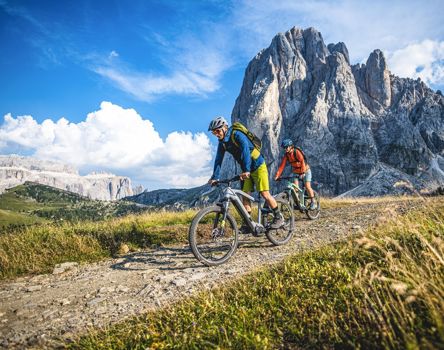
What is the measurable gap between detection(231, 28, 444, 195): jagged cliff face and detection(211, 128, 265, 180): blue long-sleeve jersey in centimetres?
12106

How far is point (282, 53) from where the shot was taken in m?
158

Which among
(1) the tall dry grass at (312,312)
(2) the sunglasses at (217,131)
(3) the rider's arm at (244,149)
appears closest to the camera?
(1) the tall dry grass at (312,312)

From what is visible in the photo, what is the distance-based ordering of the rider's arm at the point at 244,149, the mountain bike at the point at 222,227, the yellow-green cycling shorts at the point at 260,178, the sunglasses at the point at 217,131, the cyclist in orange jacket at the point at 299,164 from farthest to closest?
the cyclist in orange jacket at the point at 299,164 → the yellow-green cycling shorts at the point at 260,178 → the sunglasses at the point at 217,131 → the rider's arm at the point at 244,149 → the mountain bike at the point at 222,227

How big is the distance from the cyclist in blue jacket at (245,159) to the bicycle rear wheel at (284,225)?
0.96ft

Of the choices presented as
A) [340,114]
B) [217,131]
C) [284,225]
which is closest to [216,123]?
[217,131]

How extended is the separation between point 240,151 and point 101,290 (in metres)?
4.76

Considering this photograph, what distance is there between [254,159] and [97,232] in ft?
20.7

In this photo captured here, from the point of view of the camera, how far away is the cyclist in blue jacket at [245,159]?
771 cm

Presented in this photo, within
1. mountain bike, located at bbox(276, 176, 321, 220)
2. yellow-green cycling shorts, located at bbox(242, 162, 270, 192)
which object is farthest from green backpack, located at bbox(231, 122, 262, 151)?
mountain bike, located at bbox(276, 176, 321, 220)

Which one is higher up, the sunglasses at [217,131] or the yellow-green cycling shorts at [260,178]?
the sunglasses at [217,131]

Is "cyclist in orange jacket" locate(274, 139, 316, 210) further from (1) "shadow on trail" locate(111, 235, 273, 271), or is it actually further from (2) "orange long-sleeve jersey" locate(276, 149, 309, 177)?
(1) "shadow on trail" locate(111, 235, 273, 271)

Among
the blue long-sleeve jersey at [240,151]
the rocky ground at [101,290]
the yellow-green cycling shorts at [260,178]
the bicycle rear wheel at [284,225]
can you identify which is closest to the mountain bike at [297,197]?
the bicycle rear wheel at [284,225]

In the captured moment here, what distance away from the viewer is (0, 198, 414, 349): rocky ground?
427 cm

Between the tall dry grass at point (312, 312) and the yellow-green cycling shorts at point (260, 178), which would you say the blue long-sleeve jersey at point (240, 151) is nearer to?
the yellow-green cycling shorts at point (260, 178)
